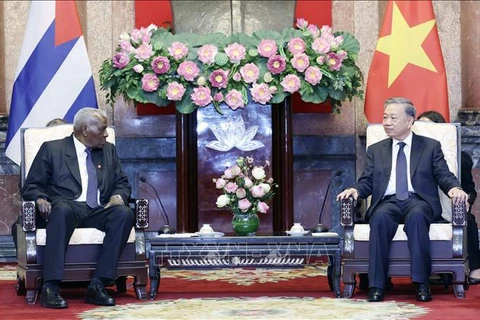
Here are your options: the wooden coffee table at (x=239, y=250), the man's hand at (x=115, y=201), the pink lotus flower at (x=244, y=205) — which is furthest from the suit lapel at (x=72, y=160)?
the pink lotus flower at (x=244, y=205)

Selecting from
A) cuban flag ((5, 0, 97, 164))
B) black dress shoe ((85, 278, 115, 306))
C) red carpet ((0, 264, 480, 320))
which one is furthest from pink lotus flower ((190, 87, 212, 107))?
black dress shoe ((85, 278, 115, 306))

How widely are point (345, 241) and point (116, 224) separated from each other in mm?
1329

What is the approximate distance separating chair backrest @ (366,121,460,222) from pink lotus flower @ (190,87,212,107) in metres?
1.38

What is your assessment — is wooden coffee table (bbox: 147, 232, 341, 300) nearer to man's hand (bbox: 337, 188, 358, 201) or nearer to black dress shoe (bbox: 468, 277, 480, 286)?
man's hand (bbox: 337, 188, 358, 201)

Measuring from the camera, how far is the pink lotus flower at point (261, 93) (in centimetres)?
786

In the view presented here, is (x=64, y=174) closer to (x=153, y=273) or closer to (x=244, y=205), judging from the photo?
(x=153, y=273)

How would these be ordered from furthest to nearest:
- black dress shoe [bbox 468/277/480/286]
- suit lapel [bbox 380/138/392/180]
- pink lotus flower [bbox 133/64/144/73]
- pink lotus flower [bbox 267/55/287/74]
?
pink lotus flower [bbox 133/64/144/73], pink lotus flower [bbox 267/55/287/74], black dress shoe [bbox 468/277/480/286], suit lapel [bbox 380/138/392/180]

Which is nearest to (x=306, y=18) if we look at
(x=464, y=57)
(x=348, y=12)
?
(x=348, y=12)

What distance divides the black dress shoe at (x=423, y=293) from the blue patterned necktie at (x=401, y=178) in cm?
61

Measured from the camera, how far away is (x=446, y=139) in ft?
23.0

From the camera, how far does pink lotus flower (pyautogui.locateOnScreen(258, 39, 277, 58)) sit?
788 cm

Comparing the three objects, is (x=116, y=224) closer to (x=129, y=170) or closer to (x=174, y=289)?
(x=174, y=289)

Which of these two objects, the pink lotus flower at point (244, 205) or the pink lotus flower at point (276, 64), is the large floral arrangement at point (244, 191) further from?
the pink lotus flower at point (276, 64)

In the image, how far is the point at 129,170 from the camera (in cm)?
944
